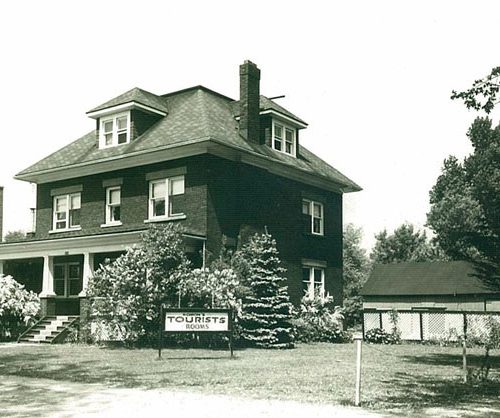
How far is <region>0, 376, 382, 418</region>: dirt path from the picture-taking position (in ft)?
30.0

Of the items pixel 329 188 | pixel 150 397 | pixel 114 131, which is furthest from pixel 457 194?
pixel 150 397

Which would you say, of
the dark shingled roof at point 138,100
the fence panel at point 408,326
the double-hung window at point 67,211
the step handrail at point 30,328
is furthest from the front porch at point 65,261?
the fence panel at point 408,326

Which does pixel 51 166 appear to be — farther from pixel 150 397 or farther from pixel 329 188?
pixel 150 397

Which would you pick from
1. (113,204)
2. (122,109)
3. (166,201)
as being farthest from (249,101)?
(113,204)

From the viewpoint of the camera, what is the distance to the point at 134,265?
2192 centimetres

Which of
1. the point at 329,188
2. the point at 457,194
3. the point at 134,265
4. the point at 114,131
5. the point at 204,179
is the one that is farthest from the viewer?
the point at 457,194

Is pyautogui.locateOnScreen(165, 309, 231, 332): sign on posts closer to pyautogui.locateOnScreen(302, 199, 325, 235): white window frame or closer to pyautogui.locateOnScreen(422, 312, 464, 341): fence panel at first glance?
pyautogui.locateOnScreen(302, 199, 325, 235): white window frame

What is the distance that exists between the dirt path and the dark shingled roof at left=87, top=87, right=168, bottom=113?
18.7m

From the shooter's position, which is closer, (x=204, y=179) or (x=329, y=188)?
(x=204, y=179)

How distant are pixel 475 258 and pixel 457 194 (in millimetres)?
42140

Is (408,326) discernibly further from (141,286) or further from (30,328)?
(30,328)

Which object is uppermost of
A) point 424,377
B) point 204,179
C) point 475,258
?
point 204,179

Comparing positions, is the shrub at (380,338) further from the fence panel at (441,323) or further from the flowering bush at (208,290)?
the flowering bush at (208,290)

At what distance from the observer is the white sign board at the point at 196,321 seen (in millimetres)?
17906
